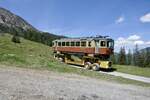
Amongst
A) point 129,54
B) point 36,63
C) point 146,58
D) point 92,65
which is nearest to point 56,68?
point 36,63

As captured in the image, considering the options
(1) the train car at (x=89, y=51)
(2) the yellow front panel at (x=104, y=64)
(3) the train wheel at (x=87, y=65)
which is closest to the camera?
(2) the yellow front panel at (x=104, y=64)

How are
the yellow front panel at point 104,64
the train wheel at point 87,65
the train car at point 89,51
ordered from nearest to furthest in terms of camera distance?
the yellow front panel at point 104,64
the train car at point 89,51
the train wheel at point 87,65

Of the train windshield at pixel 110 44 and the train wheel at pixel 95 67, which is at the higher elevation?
the train windshield at pixel 110 44

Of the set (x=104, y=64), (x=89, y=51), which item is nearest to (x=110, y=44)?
(x=104, y=64)

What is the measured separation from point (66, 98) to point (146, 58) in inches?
4573

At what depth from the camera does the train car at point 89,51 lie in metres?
43.0

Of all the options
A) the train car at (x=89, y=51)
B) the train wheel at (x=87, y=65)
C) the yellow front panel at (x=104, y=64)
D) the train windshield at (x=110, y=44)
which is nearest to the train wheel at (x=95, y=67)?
the train car at (x=89, y=51)

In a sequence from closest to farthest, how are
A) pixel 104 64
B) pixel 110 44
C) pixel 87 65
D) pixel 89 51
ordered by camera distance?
pixel 104 64
pixel 110 44
pixel 87 65
pixel 89 51

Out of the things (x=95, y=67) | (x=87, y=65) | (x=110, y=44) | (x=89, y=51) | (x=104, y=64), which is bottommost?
(x=95, y=67)

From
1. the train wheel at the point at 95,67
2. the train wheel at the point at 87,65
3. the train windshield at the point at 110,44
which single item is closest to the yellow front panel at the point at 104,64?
the train wheel at the point at 95,67

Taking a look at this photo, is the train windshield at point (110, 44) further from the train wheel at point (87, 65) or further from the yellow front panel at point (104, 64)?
the train wheel at point (87, 65)

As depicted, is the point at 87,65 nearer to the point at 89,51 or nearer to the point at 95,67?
the point at 95,67

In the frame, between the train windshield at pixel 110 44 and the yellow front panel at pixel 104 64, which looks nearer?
the yellow front panel at pixel 104 64

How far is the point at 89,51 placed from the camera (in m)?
44.8
